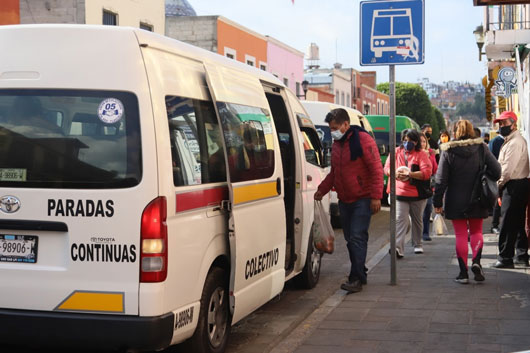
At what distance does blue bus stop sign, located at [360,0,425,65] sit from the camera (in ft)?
27.7

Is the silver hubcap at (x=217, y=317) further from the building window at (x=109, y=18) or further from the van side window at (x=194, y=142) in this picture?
the building window at (x=109, y=18)

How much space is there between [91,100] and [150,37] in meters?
0.54

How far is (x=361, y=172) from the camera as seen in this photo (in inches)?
323

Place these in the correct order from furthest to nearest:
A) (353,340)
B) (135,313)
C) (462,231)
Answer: (462,231), (353,340), (135,313)

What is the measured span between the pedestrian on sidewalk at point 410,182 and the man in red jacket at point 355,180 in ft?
7.97

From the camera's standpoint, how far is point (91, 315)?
186 inches

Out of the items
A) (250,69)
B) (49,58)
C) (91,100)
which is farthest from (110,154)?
(250,69)

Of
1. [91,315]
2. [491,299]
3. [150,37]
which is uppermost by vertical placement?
[150,37]

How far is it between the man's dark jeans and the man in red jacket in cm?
222

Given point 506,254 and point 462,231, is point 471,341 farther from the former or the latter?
point 506,254

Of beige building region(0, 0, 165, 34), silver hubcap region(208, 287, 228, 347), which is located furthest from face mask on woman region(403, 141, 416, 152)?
beige building region(0, 0, 165, 34)

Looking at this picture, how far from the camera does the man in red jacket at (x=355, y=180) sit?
8.16 m

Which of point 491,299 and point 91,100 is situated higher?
point 91,100

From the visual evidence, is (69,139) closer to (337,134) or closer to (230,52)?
(337,134)
